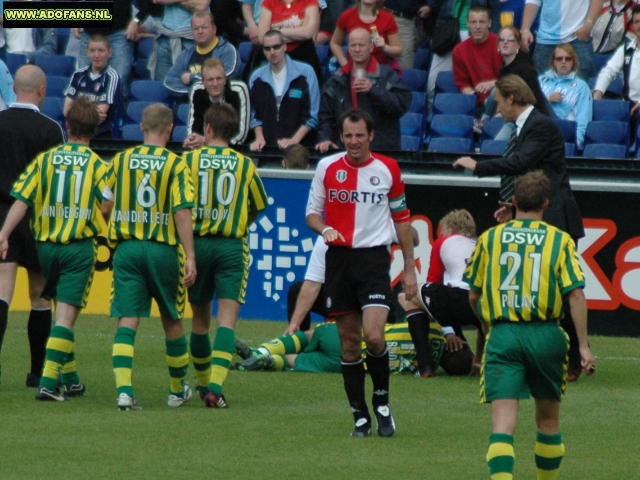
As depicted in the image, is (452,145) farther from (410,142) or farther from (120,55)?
(120,55)

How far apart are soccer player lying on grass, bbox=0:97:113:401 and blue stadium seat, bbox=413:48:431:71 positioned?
7.76m

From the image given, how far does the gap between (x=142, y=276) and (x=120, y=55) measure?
8520 millimetres

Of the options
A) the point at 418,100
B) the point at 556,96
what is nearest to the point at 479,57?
the point at 418,100

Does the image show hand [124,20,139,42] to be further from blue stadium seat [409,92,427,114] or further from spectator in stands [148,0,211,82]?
blue stadium seat [409,92,427,114]

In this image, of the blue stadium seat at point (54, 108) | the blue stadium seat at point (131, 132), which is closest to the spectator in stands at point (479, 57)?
the blue stadium seat at point (131, 132)

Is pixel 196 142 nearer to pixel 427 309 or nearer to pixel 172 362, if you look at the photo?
pixel 427 309

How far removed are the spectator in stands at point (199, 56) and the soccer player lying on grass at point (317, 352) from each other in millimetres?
4514

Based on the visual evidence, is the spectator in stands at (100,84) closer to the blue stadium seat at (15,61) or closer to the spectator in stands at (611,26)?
the blue stadium seat at (15,61)

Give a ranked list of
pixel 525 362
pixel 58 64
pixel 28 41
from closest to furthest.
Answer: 1. pixel 525 362
2. pixel 58 64
3. pixel 28 41

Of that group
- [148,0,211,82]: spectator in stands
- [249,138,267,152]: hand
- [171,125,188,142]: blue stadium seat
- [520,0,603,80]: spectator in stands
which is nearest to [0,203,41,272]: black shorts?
[249,138,267,152]: hand

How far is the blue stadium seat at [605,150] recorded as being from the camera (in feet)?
42.5

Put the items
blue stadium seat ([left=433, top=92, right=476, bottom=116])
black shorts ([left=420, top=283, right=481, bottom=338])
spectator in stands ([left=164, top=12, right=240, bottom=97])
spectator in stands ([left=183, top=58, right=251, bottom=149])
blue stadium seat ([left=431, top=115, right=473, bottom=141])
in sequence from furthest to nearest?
spectator in stands ([left=164, top=12, right=240, bottom=97]), blue stadium seat ([left=433, top=92, right=476, bottom=116]), blue stadium seat ([left=431, top=115, right=473, bottom=141]), spectator in stands ([left=183, top=58, right=251, bottom=149]), black shorts ([left=420, top=283, right=481, bottom=338])

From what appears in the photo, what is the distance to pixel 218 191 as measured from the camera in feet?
27.0

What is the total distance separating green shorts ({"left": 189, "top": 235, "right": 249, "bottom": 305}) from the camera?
8227mm
